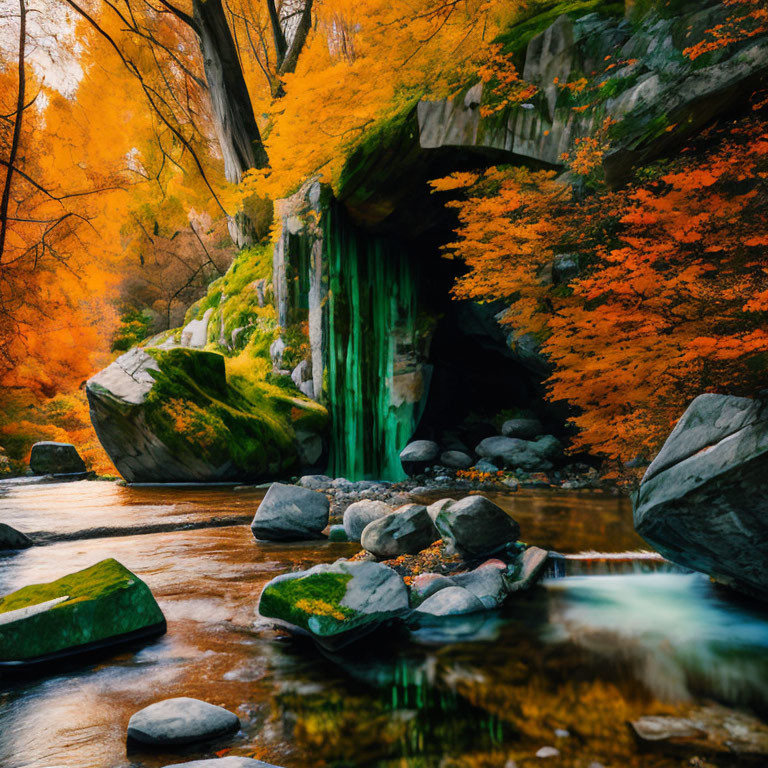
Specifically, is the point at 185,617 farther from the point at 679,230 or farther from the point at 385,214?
the point at 385,214

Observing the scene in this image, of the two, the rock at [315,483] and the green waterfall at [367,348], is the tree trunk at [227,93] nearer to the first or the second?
the green waterfall at [367,348]

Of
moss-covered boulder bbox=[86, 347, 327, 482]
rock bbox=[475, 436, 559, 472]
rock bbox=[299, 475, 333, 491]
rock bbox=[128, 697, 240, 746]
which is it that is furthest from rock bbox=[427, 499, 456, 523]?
rock bbox=[475, 436, 559, 472]

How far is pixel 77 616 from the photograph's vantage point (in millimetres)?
2973

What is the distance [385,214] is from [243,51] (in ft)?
32.5

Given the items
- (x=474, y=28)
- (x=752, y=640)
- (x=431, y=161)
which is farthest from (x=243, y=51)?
(x=752, y=640)

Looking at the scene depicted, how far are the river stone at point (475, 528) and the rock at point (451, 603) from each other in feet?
2.79

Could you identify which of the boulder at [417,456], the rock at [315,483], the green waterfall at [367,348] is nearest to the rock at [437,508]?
the rock at [315,483]

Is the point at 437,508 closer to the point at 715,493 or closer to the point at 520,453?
the point at 715,493

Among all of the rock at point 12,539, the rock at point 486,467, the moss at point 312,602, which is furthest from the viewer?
the rock at point 486,467

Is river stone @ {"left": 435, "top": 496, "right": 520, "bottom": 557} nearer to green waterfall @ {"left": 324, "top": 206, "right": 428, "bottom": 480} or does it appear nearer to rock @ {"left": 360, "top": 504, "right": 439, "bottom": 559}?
rock @ {"left": 360, "top": 504, "right": 439, "bottom": 559}

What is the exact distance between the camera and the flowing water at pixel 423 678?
7.15ft

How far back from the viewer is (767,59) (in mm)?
5234

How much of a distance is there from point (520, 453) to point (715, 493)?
10039 millimetres

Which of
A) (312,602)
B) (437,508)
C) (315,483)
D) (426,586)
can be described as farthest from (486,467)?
(312,602)
